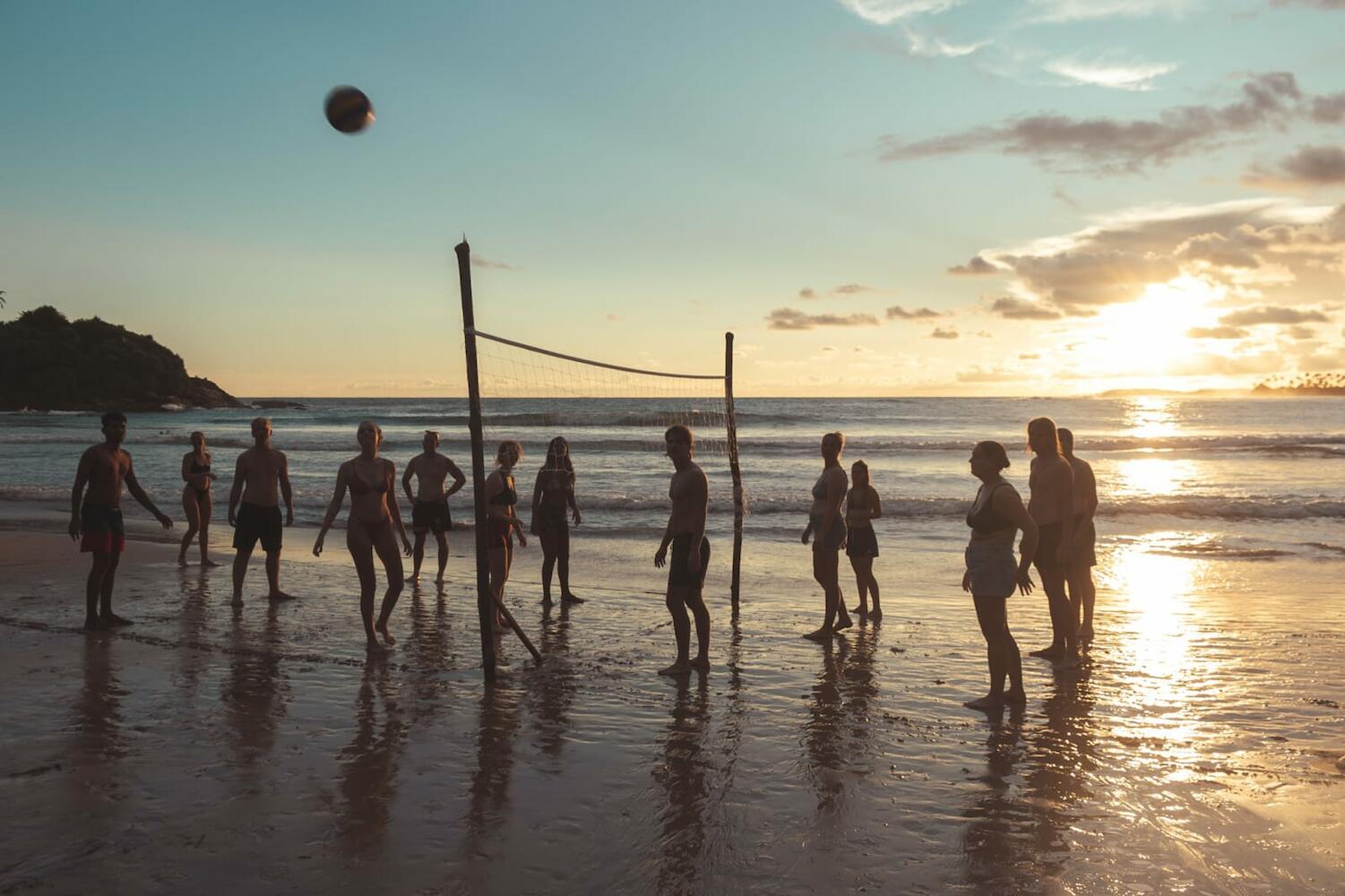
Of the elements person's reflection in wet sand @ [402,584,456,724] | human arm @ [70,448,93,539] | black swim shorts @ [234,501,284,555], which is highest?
human arm @ [70,448,93,539]

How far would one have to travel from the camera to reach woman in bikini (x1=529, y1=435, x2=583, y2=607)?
956 cm

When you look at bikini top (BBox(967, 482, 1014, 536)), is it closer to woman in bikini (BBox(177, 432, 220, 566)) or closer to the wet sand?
the wet sand

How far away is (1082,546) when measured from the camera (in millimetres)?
8086

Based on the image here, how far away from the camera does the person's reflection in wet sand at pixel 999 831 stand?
3865 mm

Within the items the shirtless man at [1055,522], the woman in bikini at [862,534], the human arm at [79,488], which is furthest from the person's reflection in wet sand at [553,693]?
the human arm at [79,488]

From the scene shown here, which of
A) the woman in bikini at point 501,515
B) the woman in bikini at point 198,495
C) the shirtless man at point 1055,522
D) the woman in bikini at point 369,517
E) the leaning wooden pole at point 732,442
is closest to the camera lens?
the shirtless man at point 1055,522

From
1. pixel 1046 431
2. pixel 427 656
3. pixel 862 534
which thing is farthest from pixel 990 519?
pixel 427 656

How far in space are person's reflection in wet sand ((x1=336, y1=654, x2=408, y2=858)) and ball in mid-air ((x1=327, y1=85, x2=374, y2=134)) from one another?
475 cm

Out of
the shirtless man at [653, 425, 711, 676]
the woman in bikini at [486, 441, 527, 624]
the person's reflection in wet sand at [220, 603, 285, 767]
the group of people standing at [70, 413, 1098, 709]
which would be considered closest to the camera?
the person's reflection in wet sand at [220, 603, 285, 767]

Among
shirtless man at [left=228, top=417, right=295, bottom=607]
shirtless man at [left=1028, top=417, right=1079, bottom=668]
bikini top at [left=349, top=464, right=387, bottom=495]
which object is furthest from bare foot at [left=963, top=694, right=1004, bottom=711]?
shirtless man at [left=228, top=417, right=295, bottom=607]

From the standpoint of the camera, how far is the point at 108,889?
3672mm

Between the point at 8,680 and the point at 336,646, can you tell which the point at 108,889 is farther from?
the point at 336,646

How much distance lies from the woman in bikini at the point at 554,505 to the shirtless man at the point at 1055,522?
430 cm

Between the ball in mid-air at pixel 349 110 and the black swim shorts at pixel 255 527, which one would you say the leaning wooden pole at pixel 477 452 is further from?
the black swim shorts at pixel 255 527
